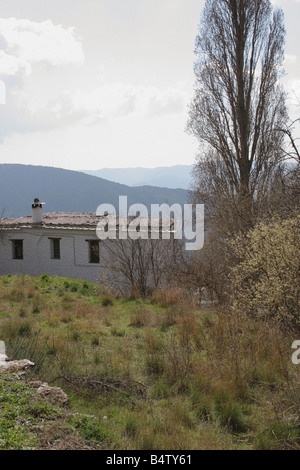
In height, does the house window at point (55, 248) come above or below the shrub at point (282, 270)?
below

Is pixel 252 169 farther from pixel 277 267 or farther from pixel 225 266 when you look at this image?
pixel 277 267

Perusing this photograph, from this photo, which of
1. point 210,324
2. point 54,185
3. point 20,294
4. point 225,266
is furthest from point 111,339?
point 54,185

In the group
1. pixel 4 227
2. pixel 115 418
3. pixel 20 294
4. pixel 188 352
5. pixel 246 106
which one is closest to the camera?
pixel 115 418

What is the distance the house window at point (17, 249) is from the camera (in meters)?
23.7

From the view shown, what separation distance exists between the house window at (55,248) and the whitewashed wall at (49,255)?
18 cm

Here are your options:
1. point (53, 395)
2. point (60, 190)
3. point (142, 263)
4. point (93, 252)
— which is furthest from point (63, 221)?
point (60, 190)

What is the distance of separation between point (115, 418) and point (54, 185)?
14012cm

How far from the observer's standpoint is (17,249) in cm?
2381

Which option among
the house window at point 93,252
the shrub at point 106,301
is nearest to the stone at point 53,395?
the shrub at point 106,301

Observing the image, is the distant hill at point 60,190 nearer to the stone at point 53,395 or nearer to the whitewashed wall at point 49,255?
the whitewashed wall at point 49,255

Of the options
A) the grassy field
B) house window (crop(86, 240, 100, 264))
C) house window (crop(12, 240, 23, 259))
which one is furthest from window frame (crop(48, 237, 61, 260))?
the grassy field

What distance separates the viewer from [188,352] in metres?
6.00

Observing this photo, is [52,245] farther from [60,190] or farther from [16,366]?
[60,190]

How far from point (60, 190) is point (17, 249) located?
377 ft
